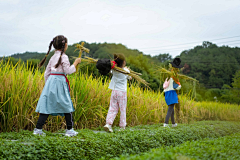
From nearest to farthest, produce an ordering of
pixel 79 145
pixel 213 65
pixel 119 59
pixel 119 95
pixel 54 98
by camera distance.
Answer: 1. pixel 79 145
2. pixel 54 98
3. pixel 119 95
4. pixel 119 59
5. pixel 213 65

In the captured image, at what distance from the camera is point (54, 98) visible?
3.54 meters

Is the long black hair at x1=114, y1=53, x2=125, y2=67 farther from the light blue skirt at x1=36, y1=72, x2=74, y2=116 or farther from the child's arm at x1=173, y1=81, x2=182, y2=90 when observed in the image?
the child's arm at x1=173, y1=81, x2=182, y2=90

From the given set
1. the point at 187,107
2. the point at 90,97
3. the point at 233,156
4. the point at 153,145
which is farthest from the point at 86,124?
the point at 187,107

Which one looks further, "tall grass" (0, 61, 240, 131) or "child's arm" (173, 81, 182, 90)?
"child's arm" (173, 81, 182, 90)

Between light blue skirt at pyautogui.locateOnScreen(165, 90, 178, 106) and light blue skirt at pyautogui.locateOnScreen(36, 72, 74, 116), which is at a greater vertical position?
light blue skirt at pyautogui.locateOnScreen(36, 72, 74, 116)

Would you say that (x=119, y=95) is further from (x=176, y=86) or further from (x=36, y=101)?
(x=176, y=86)

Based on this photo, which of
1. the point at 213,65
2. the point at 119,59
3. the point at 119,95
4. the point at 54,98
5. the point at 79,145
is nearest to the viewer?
the point at 79,145

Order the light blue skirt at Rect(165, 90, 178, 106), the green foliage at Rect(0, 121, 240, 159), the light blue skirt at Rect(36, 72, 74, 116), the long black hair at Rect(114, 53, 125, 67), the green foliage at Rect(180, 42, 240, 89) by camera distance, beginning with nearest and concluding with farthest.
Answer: the green foliage at Rect(0, 121, 240, 159), the light blue skirt at Rect(36, 72, 74, 116), the long black hair at Rect(114, 53, 125, 67), the light blue skirt at Rect(165, 90, 178, 106), the green foliage at Rect(180, 42, 240, 89)

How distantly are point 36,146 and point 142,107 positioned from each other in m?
4.10

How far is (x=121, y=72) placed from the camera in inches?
182

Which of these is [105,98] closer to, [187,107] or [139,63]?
[187,107]

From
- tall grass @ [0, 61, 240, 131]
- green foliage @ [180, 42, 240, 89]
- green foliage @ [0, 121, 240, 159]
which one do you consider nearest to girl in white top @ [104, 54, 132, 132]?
tall grass @ [0, 61, 240, 131]

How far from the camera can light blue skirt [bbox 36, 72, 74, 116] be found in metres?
3.50

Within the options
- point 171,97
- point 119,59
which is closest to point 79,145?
point 119,59
